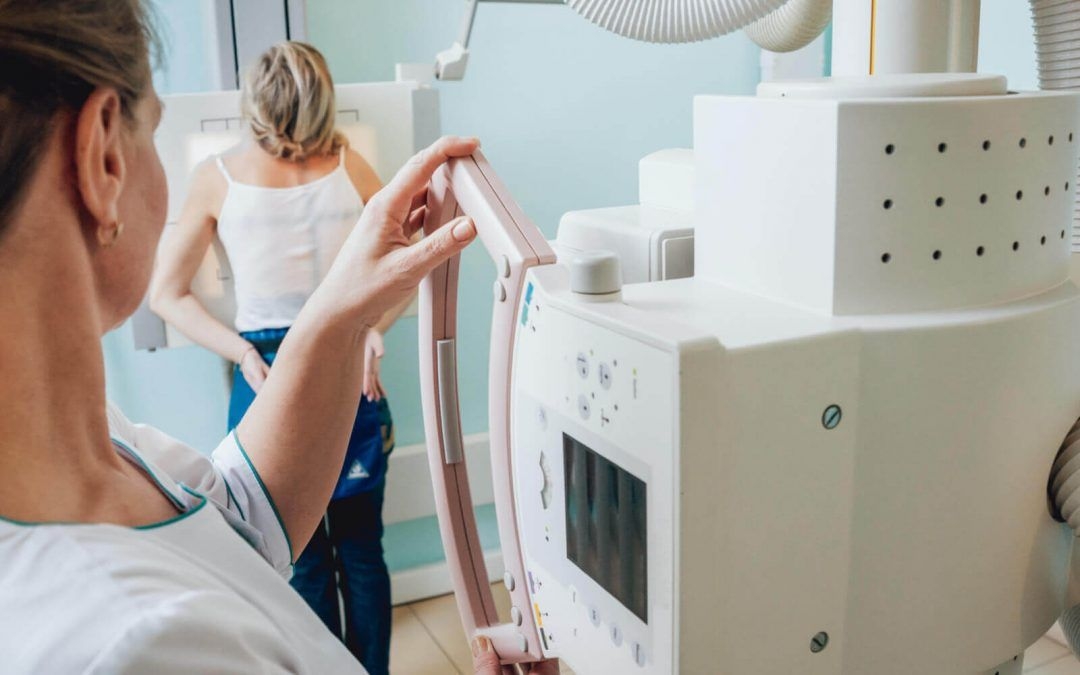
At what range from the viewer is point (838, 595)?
0.69m

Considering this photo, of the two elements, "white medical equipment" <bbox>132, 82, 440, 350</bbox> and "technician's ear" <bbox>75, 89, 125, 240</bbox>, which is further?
"white medical equipment" <bbox>132, 82, 440, 350</bbox>

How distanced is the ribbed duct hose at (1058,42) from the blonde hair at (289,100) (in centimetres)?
151

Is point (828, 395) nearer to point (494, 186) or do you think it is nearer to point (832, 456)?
point (832, 456)

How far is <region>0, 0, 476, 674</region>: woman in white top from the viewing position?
0.55m

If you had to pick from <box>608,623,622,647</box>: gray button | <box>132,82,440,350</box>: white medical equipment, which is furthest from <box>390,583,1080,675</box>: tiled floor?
<box>608,623,622,647</box>: gray button

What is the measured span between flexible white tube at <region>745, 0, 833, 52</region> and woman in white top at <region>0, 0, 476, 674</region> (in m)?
0.64

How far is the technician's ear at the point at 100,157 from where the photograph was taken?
→ 607 mm

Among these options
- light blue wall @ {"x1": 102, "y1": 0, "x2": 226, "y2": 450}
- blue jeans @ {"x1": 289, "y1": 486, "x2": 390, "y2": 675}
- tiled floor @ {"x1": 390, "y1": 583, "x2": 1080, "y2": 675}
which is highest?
light blue wall @ {"x1": 102, "y1": 0, "x2": 226, "y2": 450}

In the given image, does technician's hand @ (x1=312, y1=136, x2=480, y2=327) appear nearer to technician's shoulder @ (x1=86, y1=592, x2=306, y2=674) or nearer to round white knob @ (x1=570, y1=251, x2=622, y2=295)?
round white knob @ (x1=570, y1=251, x2=622, y2=295)

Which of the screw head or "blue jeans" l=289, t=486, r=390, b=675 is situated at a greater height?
the screw head

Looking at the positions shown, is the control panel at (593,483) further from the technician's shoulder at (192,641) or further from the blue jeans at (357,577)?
the blue jeans at (357,577)

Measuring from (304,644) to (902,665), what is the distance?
41 centimetres

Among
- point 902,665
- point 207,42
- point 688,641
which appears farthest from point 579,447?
point 207,42

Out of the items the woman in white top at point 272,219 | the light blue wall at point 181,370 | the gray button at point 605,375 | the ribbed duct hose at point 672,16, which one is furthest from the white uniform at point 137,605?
the light blue wall at point 181,370
